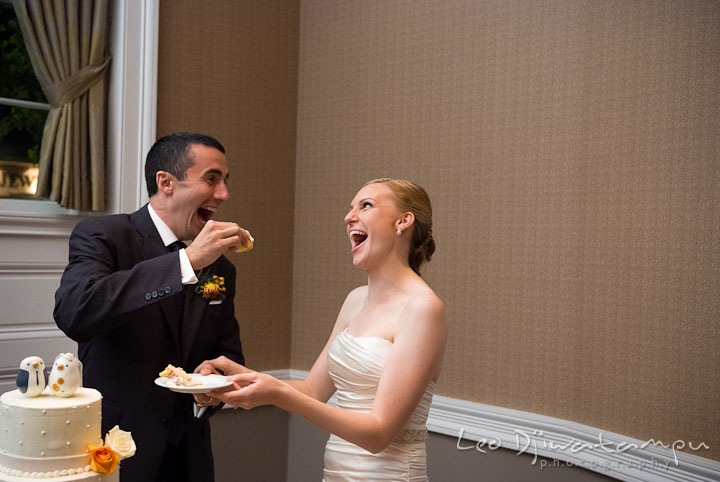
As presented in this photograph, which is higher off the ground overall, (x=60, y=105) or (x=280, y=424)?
(x=60, y=105)

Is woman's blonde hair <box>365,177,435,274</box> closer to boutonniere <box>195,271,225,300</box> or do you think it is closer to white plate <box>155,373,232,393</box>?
boutonniere <box>195,271,225,300</box>

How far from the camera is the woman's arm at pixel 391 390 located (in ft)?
6.86

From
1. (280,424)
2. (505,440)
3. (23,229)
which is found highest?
(23,229)

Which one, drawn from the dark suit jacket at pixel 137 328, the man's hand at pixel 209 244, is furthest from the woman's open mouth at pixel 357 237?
the dark suit jacket at pixel 137 328

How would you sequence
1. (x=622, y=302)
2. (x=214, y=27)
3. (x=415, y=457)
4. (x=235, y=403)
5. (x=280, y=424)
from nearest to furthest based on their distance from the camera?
1. (x=235, y=403)
2. (x=415, y=457)
3. (x=622, y=302)
4. (x=214, y=27)
5. (x=280, y=424)

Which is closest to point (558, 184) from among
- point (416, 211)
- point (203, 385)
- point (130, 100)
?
point (416, 211)

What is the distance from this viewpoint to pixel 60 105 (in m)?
3.53

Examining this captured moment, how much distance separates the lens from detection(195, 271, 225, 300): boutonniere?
264cm

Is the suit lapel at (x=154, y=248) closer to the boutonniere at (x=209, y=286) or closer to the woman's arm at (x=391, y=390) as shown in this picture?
the boutonniere at (x=209, y=286)

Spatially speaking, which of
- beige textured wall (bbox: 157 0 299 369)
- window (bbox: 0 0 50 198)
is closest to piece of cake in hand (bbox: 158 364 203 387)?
window (bbox: 0 0 50 198)

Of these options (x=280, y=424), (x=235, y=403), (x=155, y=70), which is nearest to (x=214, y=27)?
(x=155, y=70)

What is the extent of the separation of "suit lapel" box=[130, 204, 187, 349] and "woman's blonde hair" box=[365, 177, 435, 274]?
829 mm

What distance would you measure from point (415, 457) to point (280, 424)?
2.26 m

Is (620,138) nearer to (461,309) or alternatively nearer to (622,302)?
(622,302)
